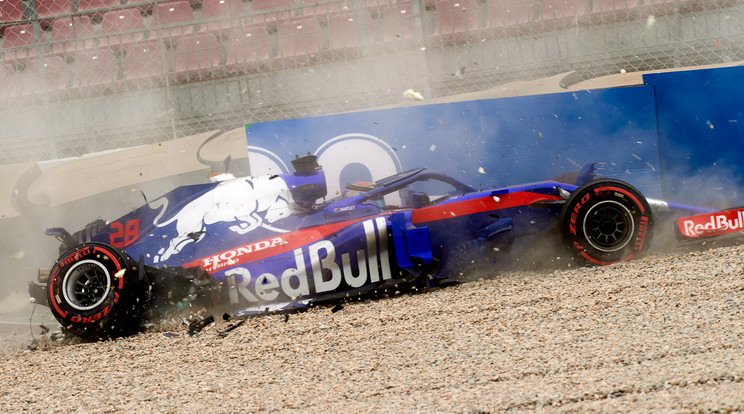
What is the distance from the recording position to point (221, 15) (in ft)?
30.0

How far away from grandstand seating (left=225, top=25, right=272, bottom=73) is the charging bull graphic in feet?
13.1

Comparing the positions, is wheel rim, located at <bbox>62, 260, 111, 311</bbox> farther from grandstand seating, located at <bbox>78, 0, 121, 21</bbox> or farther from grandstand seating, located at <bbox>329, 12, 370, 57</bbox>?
grandstand seating, located at <bbox>78, 0, 121, 21</bbox>

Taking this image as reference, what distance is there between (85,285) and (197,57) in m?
4.84

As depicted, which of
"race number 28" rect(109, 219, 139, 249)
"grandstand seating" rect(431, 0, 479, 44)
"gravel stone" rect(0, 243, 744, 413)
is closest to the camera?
"gravel stone" rect(0, 243, 744, 413)

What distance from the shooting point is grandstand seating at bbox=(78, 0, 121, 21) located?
365 inches

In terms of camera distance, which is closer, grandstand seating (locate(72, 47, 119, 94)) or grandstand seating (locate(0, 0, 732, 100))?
grandstand seating (locate(0, 0, 732, 100))

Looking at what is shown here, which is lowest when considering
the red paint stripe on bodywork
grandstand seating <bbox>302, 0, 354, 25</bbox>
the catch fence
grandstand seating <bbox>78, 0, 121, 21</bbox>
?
the red paint stripe on bodywork

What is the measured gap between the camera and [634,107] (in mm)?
6281

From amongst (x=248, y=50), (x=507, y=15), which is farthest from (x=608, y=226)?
(x=248, y=50)

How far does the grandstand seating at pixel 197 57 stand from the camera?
884cm

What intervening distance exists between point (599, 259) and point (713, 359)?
85.0 inches

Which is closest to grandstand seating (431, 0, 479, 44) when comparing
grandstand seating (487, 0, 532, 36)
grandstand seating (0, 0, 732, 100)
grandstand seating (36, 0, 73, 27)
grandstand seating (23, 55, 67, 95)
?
grandstand seating (0, 0, 732, 100)

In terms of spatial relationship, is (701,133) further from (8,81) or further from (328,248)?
(8,81)

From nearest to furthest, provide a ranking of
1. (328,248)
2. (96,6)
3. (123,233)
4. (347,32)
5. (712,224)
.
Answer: (328,248), (712,224), (123,233), (347,32), (96,6)
